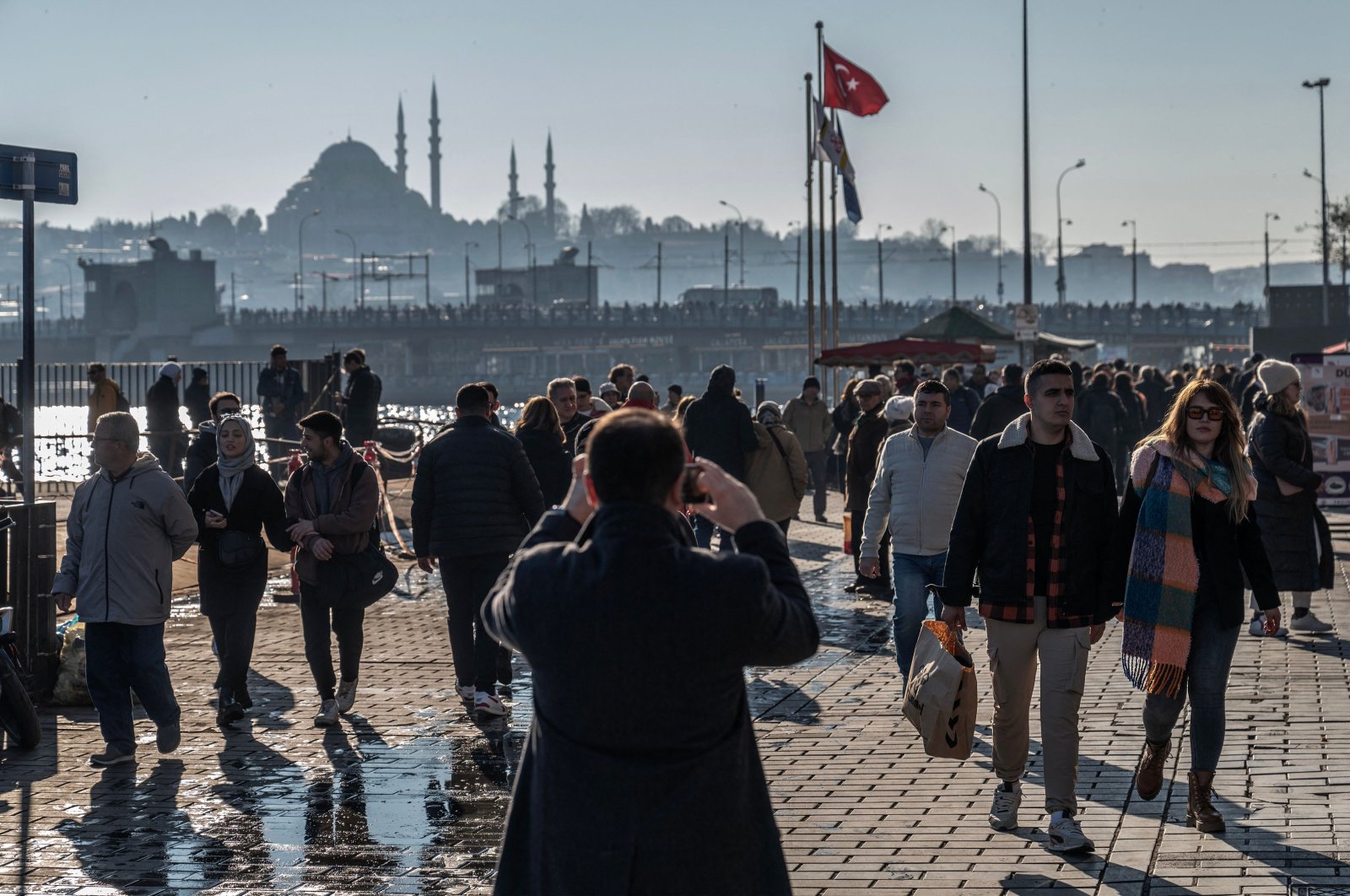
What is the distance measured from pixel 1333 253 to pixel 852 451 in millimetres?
51339

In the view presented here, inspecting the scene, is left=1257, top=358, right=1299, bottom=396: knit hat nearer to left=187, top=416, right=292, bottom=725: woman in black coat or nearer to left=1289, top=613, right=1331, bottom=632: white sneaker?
left=1289, top=613, right=1331, bottom=632: white sneaker

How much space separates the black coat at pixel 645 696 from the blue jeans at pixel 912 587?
534 centimetres

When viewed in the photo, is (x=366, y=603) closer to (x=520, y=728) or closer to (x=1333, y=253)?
(x=520, y=728)

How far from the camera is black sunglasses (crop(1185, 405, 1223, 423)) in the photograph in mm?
6648

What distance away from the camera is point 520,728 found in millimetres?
9000

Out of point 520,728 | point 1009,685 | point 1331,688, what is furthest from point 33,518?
point 1331,688

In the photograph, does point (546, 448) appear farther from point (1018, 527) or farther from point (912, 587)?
point (1018, 527)

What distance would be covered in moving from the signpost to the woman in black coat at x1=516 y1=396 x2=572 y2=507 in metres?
2.75

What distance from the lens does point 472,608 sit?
9.45 m

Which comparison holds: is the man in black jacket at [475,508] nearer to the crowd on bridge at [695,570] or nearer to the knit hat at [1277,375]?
the crowd on bridge at [695,570]

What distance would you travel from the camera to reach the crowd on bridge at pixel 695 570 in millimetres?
3516

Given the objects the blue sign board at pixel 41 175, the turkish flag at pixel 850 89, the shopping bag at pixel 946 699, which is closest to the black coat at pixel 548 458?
the blue sign board at pixel 41 175

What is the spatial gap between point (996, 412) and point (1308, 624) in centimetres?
395

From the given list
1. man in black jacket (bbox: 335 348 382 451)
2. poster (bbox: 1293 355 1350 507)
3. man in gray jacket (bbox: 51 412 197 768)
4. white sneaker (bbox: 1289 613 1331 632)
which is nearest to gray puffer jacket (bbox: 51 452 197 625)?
man in gray jacket (bbox: 51 412 197 768)
